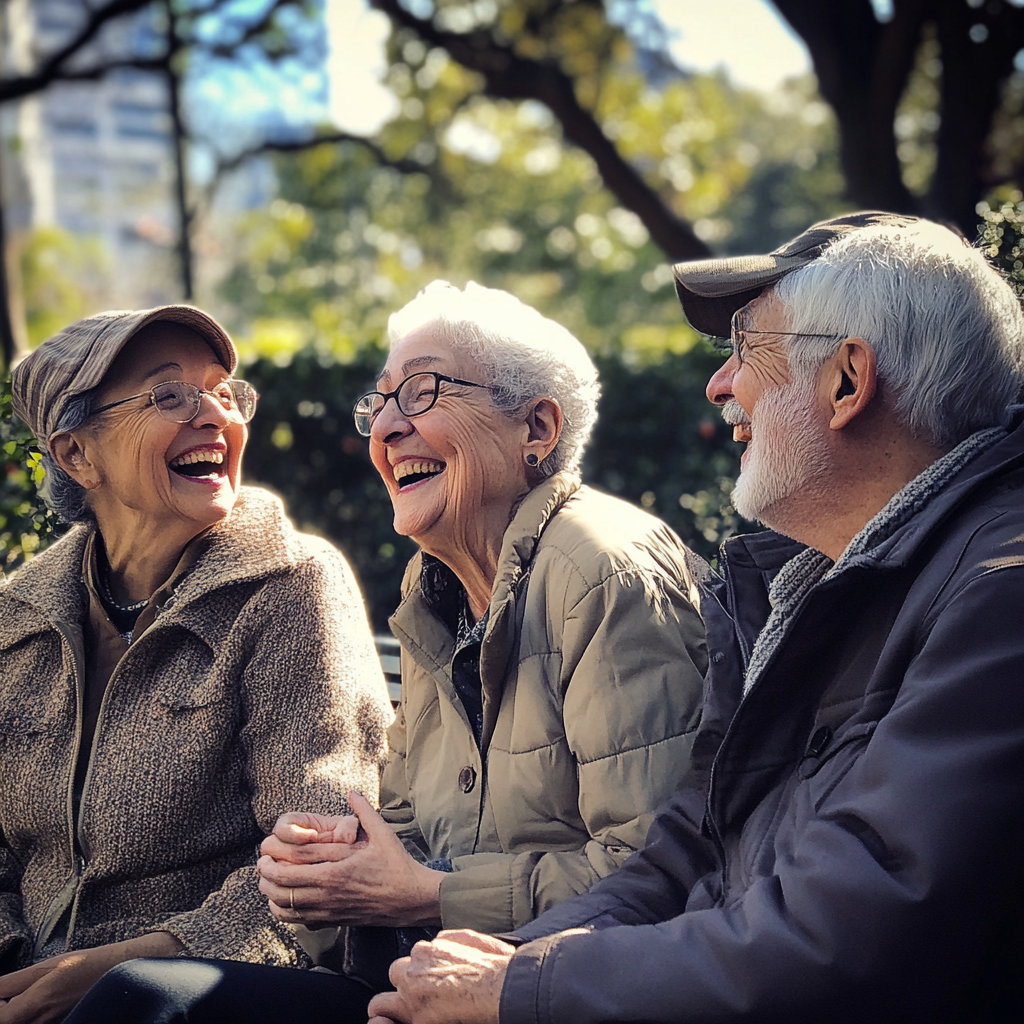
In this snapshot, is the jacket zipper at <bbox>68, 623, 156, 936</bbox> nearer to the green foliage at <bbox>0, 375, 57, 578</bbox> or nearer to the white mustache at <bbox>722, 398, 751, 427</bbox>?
the green foliage at <bbox>0, 375, 57, 578</bbox>

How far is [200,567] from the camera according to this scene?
301 centimetres

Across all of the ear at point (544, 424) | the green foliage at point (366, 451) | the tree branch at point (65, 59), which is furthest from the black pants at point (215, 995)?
the tree branch at point (65, 59)

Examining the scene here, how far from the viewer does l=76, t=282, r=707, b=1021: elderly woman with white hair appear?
2361 mm

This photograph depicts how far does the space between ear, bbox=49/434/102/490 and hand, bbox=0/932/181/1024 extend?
4.08 feet

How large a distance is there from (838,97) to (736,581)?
24.4 ft

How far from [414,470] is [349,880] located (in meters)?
1.00

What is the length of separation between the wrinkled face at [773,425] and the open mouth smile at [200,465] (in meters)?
1.52

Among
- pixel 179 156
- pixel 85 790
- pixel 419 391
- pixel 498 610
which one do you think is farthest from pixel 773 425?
pixel 179 156

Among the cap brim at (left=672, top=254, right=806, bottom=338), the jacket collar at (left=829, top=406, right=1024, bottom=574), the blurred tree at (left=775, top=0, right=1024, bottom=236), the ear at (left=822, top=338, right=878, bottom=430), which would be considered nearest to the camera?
the jacket collar at (left=829, top=406, right=1024, bottom=574)

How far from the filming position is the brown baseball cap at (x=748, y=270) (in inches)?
87.8

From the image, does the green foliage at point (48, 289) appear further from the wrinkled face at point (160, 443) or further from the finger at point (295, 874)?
the finger at point (295, 874)

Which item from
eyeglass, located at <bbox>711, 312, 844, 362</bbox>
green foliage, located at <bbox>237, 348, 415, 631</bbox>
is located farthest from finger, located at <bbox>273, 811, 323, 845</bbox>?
green foliage, located at <bbox>237, 348, 415, 631</bbox>

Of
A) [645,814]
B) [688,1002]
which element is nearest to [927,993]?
[688,1002]

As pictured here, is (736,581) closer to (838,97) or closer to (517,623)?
(517,623)
